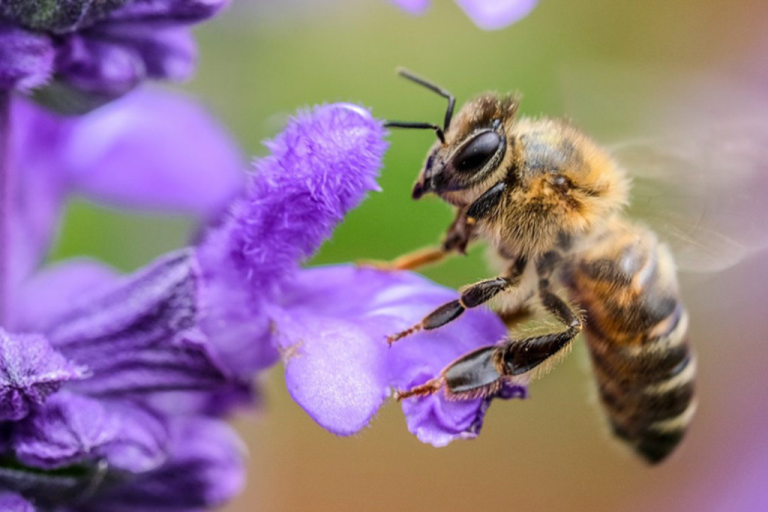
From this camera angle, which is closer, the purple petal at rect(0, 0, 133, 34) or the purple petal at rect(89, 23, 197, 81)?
the purple petal at rect(0, 0, 133, 34)

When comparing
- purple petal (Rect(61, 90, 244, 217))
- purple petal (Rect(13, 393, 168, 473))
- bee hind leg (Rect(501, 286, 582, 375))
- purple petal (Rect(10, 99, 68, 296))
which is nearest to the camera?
purple petal (Rect(13, 393, 168, 473))

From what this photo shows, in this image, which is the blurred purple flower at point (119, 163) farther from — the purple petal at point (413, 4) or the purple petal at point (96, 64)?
the purple petal at point (413, 4)

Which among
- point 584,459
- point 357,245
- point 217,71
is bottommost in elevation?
point 584,459

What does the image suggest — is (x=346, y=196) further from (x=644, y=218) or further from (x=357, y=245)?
(x=357, y=245)

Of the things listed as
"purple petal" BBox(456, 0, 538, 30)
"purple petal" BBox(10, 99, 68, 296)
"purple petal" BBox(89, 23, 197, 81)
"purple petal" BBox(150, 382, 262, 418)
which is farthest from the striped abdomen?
"purple petal" BBox(10, 99, 68, 296)

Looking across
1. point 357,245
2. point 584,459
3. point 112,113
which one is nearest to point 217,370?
point 112,113

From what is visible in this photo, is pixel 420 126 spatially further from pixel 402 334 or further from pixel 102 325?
pixel 102 325

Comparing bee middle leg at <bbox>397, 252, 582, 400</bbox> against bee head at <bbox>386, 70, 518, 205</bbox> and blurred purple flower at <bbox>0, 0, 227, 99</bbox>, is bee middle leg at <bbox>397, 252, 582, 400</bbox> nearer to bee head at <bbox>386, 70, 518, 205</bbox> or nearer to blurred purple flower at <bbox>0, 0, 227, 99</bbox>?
bee head at <bbox>386, 70, 518, 205</bbox>
